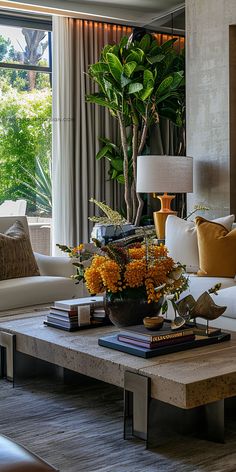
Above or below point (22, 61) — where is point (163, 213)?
below

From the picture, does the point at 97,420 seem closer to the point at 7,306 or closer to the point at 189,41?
the point at 7,306

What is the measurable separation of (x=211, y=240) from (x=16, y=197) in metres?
3.37

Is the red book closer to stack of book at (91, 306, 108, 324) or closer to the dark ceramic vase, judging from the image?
the dark ceramic vase

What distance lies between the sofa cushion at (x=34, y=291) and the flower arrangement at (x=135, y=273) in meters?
1.29

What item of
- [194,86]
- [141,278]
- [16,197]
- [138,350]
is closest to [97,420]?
[138,350]

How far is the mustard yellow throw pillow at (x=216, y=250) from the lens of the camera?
14.2ft

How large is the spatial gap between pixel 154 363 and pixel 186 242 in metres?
2.05

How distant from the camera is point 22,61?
7.19m

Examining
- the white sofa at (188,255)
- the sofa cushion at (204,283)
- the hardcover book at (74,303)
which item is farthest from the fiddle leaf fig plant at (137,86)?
the hardcover book at (74,303)

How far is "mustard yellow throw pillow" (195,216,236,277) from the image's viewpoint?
4340 millimetres

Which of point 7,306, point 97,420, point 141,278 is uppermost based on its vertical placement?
point 141,278

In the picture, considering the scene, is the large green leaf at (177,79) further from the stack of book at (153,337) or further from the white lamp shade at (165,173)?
the stack of book at (153,337)

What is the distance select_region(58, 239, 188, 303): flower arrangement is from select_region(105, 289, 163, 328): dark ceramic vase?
1 centimetres

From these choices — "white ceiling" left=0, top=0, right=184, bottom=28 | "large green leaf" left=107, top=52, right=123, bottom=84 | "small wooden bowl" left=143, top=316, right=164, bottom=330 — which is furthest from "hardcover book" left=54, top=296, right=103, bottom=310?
"white ceiling" left=0, top=0, right=184, bottom=28
